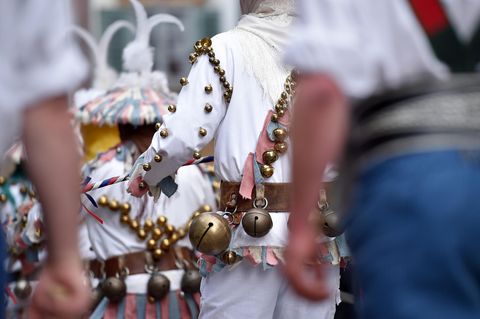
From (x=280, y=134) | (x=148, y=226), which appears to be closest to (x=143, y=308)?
(x=148, y=226)

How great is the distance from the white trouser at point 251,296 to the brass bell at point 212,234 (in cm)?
11

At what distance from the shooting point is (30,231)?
19.6 ft

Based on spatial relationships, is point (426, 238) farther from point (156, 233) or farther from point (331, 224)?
point (156, 233)

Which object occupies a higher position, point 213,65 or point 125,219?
point 213,65

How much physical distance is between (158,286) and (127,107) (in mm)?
928

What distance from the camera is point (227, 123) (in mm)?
4512

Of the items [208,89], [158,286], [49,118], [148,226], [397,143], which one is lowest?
[158,286]

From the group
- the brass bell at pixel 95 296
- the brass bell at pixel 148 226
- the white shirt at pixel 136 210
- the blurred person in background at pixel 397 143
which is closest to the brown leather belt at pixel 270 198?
the white shirt at pixel 136 210

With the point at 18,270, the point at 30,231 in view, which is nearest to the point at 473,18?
the point at 30,231

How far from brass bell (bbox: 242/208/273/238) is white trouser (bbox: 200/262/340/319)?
145 mm

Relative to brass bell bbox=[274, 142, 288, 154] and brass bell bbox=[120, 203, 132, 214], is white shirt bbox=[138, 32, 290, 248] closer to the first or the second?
brass bell bbox=[274, 142, 288, 154]

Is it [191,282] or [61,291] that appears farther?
[191,282]

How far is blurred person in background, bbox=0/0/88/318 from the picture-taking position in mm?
2430

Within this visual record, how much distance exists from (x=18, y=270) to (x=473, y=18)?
199 inches
